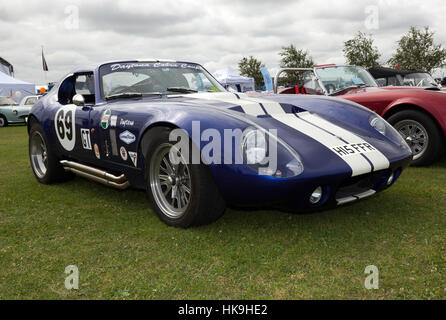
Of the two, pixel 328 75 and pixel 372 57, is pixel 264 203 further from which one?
pixel 372 57

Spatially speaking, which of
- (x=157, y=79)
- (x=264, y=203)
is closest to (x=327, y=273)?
(x=264, y=203)

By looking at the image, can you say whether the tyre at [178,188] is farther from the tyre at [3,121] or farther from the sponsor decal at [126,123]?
the tyre at [3,121]

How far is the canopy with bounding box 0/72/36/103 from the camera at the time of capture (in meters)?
18.8

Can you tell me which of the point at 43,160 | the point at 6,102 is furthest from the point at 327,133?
the point at 6,102

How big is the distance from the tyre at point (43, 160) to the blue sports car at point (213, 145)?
0.46 metres

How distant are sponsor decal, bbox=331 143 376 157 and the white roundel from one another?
101 inches

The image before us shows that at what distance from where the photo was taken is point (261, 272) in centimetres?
219

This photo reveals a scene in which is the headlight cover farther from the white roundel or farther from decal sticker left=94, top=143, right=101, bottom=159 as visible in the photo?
the white roundel

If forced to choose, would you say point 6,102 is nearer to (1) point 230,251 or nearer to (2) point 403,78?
(2) point 403,78

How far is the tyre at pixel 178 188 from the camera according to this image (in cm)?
257

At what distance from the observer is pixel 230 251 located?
2477 millimetres

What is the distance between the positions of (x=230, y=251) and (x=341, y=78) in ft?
14.5

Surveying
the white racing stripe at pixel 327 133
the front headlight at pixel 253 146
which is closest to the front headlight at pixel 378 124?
the white racing stripe at pixel 327 133

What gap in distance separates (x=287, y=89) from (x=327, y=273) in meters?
5.46
